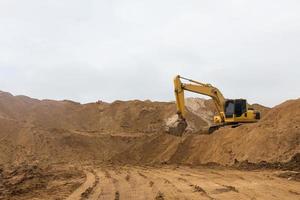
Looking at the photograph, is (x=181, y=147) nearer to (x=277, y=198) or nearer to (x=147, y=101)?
(x=277, y=198)

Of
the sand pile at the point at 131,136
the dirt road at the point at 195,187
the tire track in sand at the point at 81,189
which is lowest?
the tire track in sand at the point at 81,189

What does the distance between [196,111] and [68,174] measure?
131 ft

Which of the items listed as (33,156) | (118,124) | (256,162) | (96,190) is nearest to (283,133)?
(256,162)

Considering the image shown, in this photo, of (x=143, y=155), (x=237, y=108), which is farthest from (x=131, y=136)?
(x=237, y=108)

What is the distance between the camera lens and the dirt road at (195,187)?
43.1 ft

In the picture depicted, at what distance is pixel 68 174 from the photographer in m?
22.8

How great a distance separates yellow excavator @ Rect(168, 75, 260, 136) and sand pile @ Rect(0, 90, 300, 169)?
50.5 inches

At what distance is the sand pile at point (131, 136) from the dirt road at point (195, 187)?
626 cm

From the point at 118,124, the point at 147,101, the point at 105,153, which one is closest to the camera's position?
the point at 105,153

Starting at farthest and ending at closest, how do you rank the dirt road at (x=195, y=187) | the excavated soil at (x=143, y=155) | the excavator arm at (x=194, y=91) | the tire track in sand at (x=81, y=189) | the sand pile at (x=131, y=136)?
the excavator arm at (x=194, y=91) → the sand pile at (x=131, y=136) → the excavated soil at (x=143, y=155) → the tire track in sand at (x=81, y=189) → the dirt road at (x=195, y=187)

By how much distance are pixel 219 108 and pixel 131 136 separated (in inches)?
686

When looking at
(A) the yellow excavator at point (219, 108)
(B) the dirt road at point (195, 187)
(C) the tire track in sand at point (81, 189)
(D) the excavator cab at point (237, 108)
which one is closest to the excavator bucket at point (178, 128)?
(A) the yellow excavator at point (219, 108)

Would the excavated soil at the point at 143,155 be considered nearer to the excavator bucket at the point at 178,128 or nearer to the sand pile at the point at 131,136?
the sand pile at the point at 131,136

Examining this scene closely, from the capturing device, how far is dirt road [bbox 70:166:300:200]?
13133 millimetres
